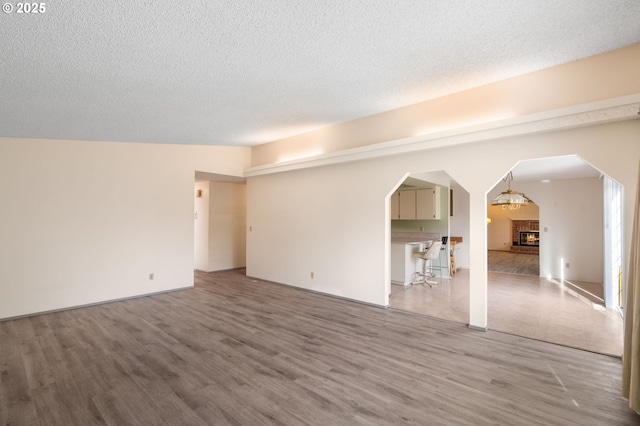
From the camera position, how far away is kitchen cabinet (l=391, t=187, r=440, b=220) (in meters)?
7.52

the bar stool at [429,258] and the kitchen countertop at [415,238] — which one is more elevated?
the kitchen countertop at [415,238]

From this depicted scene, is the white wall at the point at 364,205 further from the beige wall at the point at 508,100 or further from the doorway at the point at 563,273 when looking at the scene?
the doorway at the point at 563,273

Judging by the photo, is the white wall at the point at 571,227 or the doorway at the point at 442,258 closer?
the doorway at the point at 442,258

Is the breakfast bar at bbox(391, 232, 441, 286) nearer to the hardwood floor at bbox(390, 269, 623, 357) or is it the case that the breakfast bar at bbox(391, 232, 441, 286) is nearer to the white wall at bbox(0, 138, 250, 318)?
the hardwood floor at bbox(390, 269, 623, 357)

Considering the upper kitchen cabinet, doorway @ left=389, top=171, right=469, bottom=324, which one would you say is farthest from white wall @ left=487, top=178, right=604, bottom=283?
the upper kitchen cabinet

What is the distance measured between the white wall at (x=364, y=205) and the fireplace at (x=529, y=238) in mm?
13076

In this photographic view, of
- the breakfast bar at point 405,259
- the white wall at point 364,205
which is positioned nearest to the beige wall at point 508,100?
the white wall at point 364,205

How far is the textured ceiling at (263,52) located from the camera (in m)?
2.25

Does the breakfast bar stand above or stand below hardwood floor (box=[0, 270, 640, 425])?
above

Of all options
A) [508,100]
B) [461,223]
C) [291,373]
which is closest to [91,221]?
[291,373]

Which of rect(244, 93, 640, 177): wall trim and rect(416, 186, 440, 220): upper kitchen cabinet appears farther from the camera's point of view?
rect(416, 186, 440, 220): upper kitchen cabinet

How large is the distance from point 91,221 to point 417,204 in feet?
23.2

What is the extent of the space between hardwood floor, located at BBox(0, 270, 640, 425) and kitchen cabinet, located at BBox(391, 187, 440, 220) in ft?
12.3

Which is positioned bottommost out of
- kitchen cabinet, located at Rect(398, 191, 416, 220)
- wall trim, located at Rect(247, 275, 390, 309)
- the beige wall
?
wall trim, located at Rect(247, 275, 390, 309)
